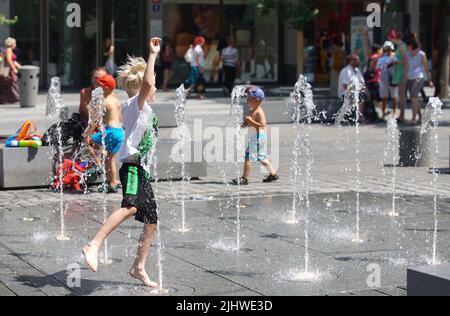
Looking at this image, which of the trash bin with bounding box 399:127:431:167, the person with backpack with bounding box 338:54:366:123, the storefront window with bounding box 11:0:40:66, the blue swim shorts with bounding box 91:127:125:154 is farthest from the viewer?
the storefront window with bounding box 11:0:40:66

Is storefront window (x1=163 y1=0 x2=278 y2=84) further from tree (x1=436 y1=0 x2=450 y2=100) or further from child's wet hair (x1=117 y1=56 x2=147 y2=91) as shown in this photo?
child's wet hair (x1=117 y1=56 x2=147 y2=91)

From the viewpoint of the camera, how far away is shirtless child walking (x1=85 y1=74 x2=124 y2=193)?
11.1 metres

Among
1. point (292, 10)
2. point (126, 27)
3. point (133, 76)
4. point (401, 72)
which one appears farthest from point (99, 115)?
point (126, 27)

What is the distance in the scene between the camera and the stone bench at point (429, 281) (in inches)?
219

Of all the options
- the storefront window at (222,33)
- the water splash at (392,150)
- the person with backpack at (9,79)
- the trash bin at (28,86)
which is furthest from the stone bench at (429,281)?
the storefront window at (222,33)

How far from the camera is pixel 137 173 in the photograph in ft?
23.4

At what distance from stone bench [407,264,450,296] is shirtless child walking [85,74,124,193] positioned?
5.84 meters

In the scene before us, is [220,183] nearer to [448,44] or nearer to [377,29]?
[448,44]

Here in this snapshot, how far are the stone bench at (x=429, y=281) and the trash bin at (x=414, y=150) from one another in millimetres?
8300

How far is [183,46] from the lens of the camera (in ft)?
106

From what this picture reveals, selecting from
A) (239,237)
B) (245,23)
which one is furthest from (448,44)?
(239,237)

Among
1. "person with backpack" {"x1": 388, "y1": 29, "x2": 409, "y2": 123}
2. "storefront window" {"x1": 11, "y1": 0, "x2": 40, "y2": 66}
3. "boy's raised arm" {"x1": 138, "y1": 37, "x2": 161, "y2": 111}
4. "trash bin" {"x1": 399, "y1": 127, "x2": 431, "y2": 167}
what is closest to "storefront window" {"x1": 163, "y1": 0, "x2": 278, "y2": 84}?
"storefront window" {"x1": 11, "y1": 0, "x2": 40, "y2": 66}

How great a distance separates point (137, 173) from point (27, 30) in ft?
79.4

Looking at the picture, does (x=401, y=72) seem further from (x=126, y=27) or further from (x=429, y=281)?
(x=429, y=281)
